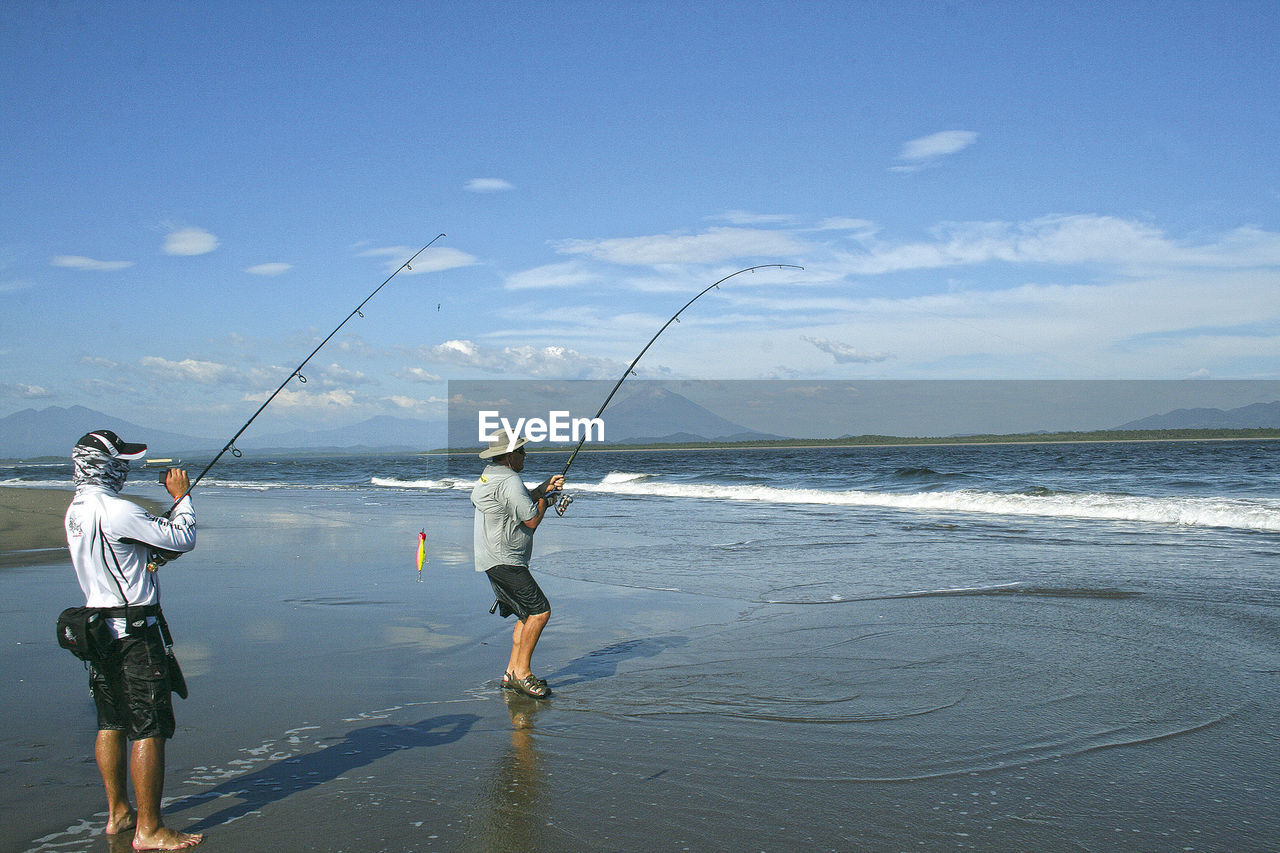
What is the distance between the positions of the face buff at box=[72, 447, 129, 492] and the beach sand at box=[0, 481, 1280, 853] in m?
1.34

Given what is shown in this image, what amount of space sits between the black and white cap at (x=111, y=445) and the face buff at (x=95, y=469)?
0.02 metres

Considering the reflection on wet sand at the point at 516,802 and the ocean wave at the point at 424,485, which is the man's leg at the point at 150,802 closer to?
the reflection on wet sand at the point at 516,802

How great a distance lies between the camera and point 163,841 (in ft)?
10.6

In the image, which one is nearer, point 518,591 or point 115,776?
point 115,776

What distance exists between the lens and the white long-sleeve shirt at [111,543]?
3281 millimetres

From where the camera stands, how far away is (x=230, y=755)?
4.22m

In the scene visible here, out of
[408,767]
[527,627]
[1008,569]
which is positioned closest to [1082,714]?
[527,627]

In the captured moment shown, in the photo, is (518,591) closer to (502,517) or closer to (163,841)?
(502,517)

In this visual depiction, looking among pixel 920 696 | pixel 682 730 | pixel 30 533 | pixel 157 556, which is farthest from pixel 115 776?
pixel 30 533

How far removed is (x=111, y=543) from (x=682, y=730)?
2.82m

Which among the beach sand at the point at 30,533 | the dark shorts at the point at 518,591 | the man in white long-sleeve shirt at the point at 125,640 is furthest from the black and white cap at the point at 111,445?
the beach sand at the point at 30,533

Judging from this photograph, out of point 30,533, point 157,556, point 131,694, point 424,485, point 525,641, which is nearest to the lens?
point 131,694

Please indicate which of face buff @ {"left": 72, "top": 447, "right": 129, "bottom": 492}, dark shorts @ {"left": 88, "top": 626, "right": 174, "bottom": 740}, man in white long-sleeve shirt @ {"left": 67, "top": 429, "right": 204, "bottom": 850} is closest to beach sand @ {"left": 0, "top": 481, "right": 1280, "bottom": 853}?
man in white long-sleeve shirt @ {"left": 67, "top": 429, "right": 204, "bottom": 850}

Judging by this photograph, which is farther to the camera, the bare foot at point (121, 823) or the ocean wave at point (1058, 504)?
the ocean wave at point (1058, 504)
